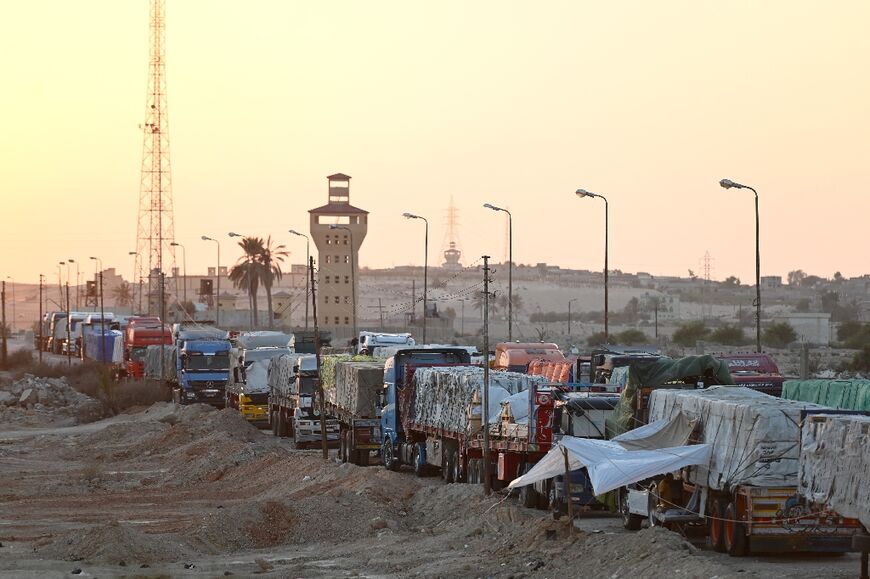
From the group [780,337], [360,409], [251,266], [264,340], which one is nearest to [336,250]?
[251,266]

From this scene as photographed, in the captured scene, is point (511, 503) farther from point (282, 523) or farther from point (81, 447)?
point (81, 447)

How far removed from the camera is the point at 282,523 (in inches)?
1144

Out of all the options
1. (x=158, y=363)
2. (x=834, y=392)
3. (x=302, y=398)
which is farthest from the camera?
(x=158, y=363)

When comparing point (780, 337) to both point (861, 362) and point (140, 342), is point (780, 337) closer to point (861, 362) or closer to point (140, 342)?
point (861, 362)

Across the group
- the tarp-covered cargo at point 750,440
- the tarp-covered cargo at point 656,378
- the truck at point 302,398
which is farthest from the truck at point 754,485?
the truck at point 302,398

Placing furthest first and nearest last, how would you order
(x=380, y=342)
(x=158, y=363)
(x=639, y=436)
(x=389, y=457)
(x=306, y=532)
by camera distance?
(x=158, y=363) → (x=380, y=342) → (x=389, y=457) → (x=306, y=532) → (x=639, y=436)

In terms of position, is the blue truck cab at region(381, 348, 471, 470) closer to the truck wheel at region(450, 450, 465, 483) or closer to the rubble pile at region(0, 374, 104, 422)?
the truck wheel at region(450, 450, 465, 483)

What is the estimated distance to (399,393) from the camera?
39156mm

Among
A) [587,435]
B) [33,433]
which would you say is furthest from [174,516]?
[33,433]

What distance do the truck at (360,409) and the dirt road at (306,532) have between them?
5.35 ft

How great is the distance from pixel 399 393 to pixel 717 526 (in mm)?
17255

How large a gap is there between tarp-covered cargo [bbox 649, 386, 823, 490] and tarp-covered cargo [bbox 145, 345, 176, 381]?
185 ft

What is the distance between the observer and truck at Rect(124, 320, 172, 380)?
91.5 meters

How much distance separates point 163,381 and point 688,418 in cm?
5929
